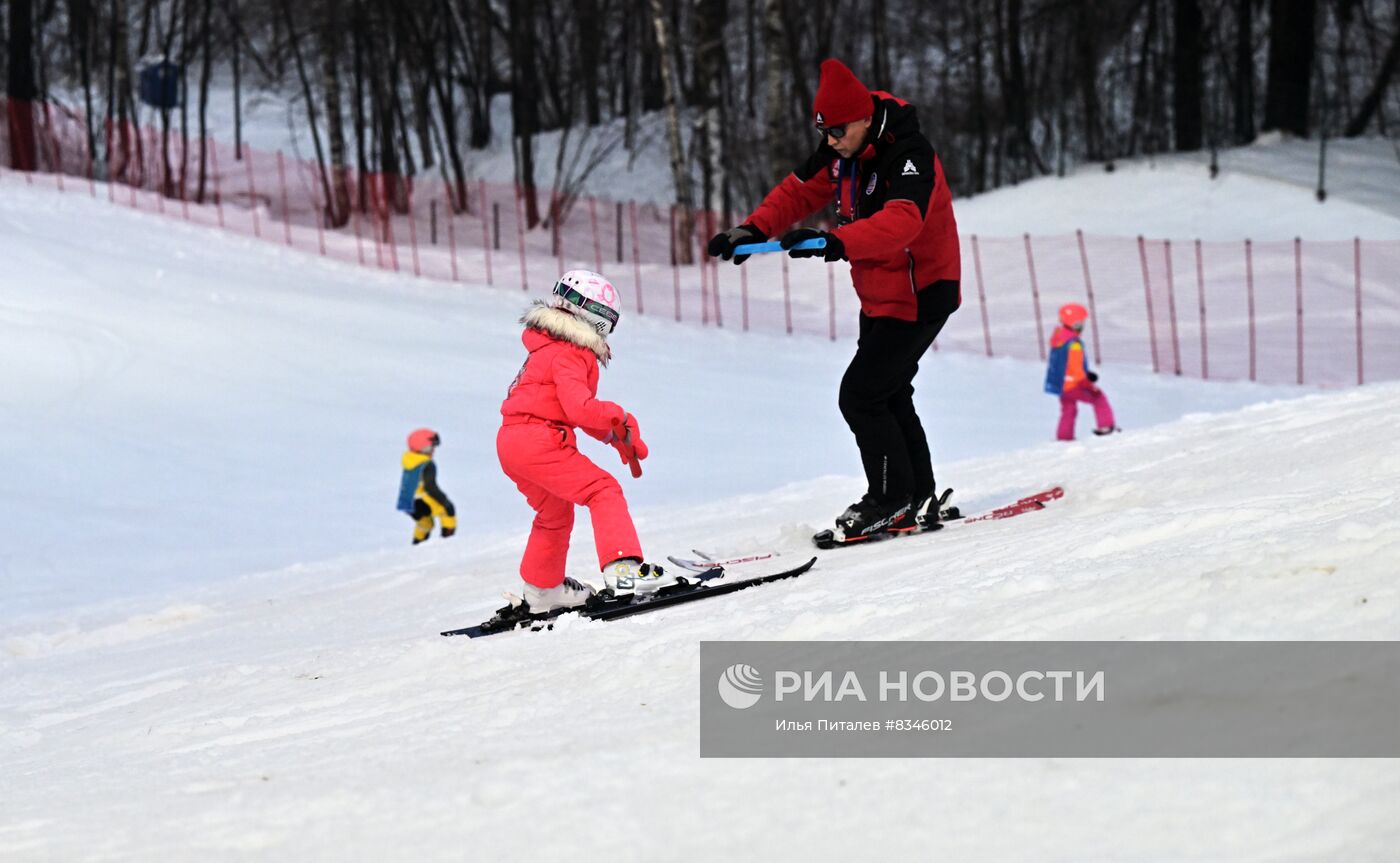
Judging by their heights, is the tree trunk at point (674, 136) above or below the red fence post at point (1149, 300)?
above

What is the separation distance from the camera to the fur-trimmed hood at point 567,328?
555 centimetres

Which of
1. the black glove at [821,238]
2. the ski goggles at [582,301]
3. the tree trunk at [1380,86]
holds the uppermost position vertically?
the tree trunk at [1380,86]

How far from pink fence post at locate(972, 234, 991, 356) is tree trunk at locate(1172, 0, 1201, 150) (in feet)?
21.2

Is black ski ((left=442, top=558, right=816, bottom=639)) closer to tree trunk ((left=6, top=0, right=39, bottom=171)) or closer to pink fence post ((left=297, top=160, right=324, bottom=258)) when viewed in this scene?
pink fence post ((left=297, top=160, right=324, bottom=258))

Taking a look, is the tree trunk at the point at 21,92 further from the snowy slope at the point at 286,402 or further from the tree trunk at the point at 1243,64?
the tree trunk at the point at 1243,64

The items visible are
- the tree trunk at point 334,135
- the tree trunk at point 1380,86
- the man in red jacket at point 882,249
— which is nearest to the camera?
the man in red jacket at point 882,249

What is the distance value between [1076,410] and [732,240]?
7641 millimetres

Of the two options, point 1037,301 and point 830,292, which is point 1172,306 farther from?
point 830,292

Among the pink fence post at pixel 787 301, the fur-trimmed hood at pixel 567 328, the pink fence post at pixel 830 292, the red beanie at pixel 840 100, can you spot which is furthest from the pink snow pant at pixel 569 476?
the pink fence post at pixel 787 301

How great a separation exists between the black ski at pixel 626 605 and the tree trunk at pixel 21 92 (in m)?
23.6

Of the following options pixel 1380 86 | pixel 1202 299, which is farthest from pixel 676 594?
pixel 1380 86

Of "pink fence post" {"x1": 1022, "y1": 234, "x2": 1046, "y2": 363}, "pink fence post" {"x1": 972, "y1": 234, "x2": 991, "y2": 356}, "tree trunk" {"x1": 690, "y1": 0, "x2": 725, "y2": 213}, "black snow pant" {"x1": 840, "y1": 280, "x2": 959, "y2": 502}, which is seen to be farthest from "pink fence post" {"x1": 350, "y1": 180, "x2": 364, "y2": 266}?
"black snow pant" {"x1": 840, "y1": 280, "x2": 959, "y2": 502}

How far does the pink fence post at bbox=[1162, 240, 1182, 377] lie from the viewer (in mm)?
19641

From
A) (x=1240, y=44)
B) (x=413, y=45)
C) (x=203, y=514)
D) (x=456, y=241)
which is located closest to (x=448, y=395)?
(x=203, y=514)
